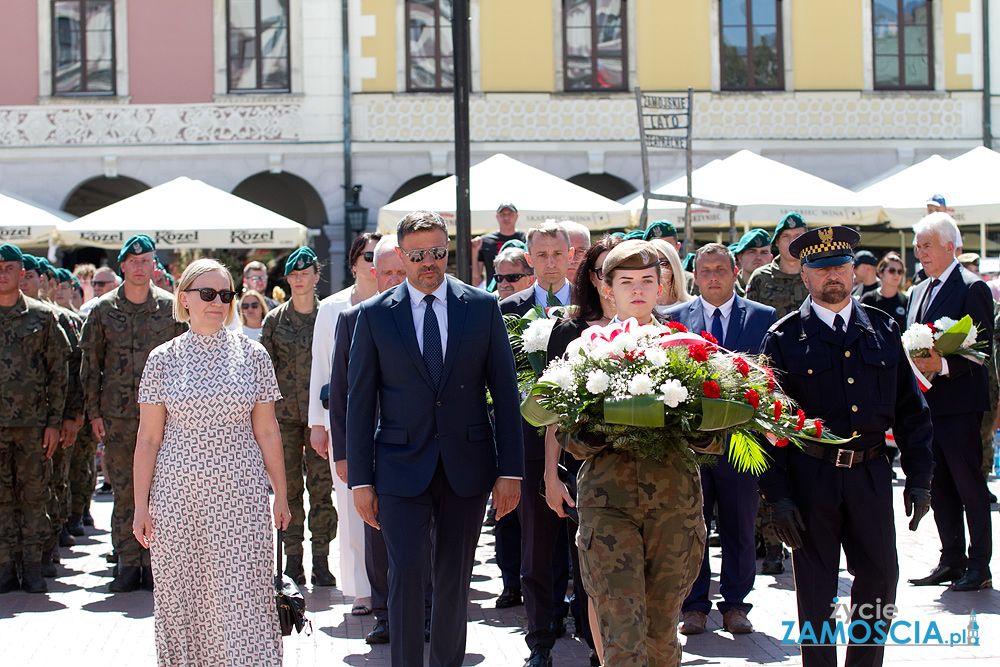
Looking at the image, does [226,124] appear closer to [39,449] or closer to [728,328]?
[39,449]

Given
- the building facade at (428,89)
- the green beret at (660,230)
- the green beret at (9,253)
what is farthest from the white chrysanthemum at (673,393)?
the building facade at (428,89)

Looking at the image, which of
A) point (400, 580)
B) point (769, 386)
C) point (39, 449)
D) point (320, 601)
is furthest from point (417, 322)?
point (39, 449)

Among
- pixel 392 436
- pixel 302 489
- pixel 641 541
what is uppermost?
pixel 392 436

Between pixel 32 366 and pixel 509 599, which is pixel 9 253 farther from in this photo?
pixel 509 599

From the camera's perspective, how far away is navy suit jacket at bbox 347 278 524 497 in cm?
516

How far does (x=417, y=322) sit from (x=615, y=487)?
119cm

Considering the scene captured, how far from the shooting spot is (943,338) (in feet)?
24.0

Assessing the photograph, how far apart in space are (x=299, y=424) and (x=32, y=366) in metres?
1.98

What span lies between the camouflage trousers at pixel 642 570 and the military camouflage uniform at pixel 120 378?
4481 mm

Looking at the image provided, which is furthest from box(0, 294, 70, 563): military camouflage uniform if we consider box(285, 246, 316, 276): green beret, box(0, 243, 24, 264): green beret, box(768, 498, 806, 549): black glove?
box(768, 498, 806, 549): black glove

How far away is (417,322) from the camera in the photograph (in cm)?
528

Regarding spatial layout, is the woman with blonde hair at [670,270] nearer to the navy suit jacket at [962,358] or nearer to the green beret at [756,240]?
the navy suit jacket at [962,358]

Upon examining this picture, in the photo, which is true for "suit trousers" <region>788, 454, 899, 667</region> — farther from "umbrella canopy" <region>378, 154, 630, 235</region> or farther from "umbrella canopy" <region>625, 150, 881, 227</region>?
"umbrella canopy" <region>625, 150, 881, 227</region>

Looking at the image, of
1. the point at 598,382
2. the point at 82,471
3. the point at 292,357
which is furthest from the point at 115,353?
the point at 598,382
